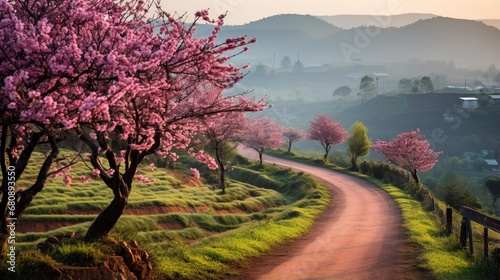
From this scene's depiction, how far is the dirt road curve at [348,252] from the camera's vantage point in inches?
694

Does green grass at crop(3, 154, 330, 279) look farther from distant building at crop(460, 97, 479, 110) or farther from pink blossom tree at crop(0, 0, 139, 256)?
distant building at crop(460, 97, 479, 110)

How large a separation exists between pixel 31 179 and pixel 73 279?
2829 cm

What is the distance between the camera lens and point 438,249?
21.7 metres

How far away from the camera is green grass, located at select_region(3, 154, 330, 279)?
15.6 m

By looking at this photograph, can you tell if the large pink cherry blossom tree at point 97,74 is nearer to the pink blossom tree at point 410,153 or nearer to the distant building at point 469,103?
the pink blossom tree at point 410,153

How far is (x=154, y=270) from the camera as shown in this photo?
14086 mm

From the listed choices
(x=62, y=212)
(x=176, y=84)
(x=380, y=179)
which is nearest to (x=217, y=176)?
(x=380, y=179)

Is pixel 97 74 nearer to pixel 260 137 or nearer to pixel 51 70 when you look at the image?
pixel 51 70

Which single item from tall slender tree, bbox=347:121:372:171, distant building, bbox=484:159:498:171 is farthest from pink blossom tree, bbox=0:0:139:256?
distant building, bbox=484:159:498:171

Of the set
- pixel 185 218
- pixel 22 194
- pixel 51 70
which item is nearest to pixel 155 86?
pixel 51 70

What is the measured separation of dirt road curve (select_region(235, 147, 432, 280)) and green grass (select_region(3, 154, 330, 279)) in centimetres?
105

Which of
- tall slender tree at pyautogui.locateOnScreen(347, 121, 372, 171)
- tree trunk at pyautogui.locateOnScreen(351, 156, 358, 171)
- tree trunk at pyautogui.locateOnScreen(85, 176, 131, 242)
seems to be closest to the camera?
tree trunk at pyautogui.locateOnScreen(85, 176, 131, 242)

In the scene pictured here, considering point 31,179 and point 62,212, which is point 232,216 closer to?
point 62,212

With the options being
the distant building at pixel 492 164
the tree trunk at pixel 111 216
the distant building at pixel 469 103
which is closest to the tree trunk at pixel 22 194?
the tree trunk at pixel 111 216
